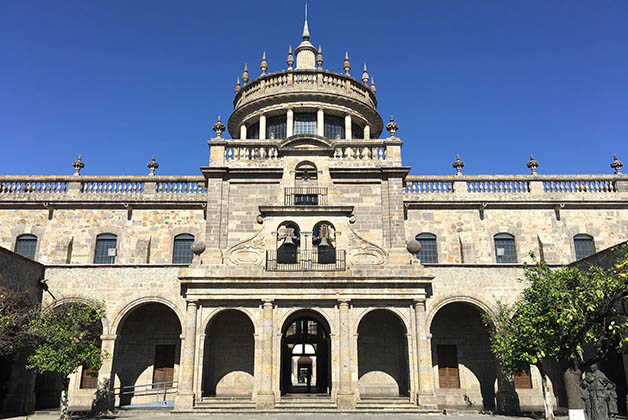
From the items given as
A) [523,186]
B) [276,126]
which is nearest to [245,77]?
[276,126]

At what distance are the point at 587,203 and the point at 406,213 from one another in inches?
364

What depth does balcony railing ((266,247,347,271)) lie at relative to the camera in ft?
70.0

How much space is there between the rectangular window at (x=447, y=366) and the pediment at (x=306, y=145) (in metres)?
10.5

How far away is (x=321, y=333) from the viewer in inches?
922

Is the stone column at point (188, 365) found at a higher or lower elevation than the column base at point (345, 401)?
higher

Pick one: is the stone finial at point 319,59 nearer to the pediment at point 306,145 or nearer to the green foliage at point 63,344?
the pediment at point 306,145

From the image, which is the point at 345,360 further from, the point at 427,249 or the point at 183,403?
the point at 427,249

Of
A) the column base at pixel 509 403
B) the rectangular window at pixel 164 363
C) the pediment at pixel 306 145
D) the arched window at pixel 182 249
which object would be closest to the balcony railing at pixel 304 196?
the pediment at pixel 306 145

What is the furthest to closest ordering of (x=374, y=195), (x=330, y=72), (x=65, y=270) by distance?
(x=330, y=72)
(x=374, y=195)
(x=65, y=270)

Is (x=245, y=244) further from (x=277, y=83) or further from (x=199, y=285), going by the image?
(x=277, y=83)

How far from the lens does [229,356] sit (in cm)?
2292

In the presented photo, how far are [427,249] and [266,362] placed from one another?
35.2ft

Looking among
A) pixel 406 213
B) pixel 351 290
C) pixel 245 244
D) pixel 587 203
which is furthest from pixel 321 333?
pixel 587 203

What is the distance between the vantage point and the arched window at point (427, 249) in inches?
1039
